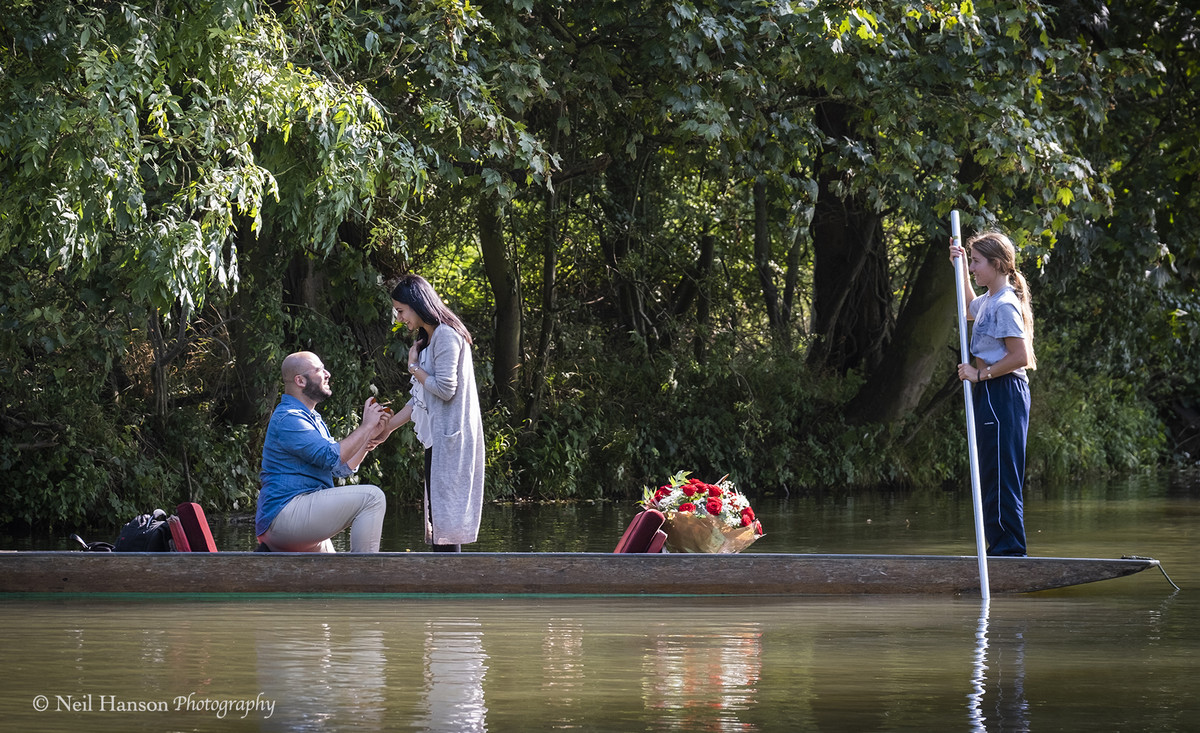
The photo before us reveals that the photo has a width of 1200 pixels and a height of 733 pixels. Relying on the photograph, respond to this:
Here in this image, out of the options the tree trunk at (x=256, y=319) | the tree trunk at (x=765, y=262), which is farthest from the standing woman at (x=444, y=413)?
the tree trunk at (x=765, y=262)

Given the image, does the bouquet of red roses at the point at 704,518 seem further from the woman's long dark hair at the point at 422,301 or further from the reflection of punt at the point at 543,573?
the woman's long dark hair at the point at 422,301

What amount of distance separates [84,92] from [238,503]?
595 centimetres

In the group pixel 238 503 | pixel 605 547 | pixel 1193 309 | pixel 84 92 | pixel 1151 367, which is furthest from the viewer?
pixel 1151 367

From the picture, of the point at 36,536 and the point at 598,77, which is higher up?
the point at 598,77

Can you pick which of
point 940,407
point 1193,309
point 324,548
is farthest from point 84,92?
point 1193,309

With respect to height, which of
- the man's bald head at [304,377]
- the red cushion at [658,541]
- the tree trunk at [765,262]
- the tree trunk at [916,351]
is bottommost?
the red cushion at [658,541]

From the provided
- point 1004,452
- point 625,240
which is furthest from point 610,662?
point 625,240

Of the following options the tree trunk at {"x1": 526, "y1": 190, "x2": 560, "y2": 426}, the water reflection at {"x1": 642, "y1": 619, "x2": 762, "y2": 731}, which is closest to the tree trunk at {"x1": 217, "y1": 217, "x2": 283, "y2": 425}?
the tree trunk at {"x1": 526, "y1": 190, "x2": 560, "y2": 426}

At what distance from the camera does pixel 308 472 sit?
21.5ft

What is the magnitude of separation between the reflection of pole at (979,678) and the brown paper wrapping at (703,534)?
1.30 metres

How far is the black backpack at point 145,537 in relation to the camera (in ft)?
22.6

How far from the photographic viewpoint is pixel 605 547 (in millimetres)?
9625

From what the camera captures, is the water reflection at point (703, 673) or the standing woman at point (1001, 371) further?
the standing woman at point (1001, 371)

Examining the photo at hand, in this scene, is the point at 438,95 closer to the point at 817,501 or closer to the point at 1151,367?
the point at 817,501
